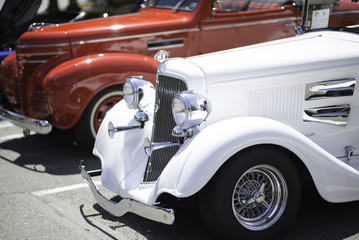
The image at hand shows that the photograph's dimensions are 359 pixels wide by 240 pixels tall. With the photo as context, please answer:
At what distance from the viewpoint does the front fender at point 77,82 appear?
498 cm

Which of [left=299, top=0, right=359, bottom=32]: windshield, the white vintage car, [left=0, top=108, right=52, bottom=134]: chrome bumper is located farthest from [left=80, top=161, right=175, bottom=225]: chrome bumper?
[left=299, top=0, right=359, bottom=32]: windshield

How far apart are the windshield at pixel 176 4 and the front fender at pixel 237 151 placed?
3.03 meters

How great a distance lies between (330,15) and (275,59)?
1.02 m

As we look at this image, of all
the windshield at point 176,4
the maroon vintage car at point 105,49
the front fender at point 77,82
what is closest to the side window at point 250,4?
the maroon vintage car at point 105,49

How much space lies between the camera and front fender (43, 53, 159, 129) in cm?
498

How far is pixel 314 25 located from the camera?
13.9ft

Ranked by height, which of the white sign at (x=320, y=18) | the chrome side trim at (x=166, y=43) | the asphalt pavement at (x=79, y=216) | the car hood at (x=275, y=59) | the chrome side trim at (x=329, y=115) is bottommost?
the asphalt pavement at (x=79, y=216)

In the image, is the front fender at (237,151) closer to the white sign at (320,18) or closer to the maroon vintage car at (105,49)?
the white sign at (320,18)

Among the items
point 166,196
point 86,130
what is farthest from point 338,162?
point 86,130

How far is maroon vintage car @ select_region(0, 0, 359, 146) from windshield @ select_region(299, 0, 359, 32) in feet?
5.64

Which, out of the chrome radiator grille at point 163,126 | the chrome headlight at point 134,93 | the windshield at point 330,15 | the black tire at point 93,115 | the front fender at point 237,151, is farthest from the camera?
the black tire at point 93,115

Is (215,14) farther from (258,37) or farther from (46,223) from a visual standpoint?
(46,223)

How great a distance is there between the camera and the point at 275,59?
11.4ft

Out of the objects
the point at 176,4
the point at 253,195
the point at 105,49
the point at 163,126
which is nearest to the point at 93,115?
the point at 105,49
